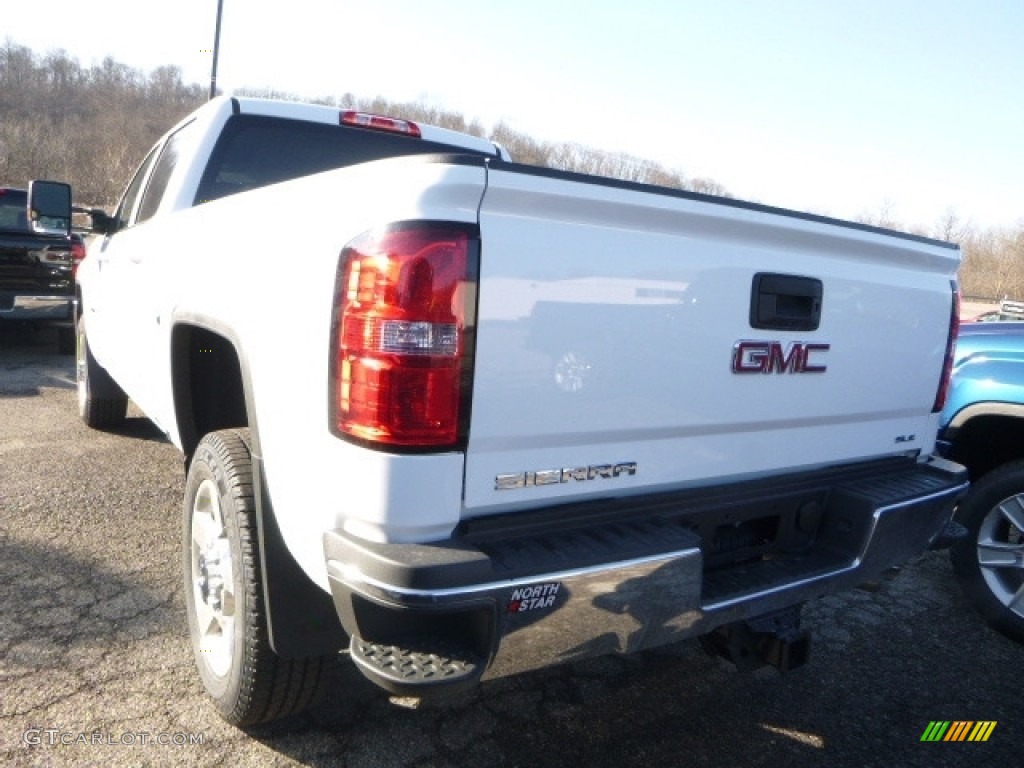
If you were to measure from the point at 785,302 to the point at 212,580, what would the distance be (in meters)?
1.97

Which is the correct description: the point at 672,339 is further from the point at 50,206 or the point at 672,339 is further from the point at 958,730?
the point at 50,206

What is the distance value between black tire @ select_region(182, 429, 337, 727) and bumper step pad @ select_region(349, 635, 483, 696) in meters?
0.53

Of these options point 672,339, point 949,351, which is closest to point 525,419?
point 672,339

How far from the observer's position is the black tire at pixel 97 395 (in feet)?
17.3

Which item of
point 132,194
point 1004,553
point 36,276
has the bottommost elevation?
point 1004,553

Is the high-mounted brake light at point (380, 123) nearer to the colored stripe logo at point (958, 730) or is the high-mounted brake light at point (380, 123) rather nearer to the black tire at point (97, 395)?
the black tire at point (97, 395)

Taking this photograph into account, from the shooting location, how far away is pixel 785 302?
2.25 meters

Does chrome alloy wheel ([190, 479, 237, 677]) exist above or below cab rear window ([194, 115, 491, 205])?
below

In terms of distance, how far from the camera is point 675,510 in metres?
2.14

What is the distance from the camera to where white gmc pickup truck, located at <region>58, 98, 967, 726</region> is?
167 cm

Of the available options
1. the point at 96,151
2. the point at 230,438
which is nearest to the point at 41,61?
the point at 96,151

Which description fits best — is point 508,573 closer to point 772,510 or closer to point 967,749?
point 772,510

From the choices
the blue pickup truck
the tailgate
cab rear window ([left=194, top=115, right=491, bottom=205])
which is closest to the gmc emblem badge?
the tailgate

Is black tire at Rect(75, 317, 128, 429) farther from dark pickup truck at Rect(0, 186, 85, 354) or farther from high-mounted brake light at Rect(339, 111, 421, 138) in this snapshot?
dark pickup truck at Rect(0, 186, 85, 354)
